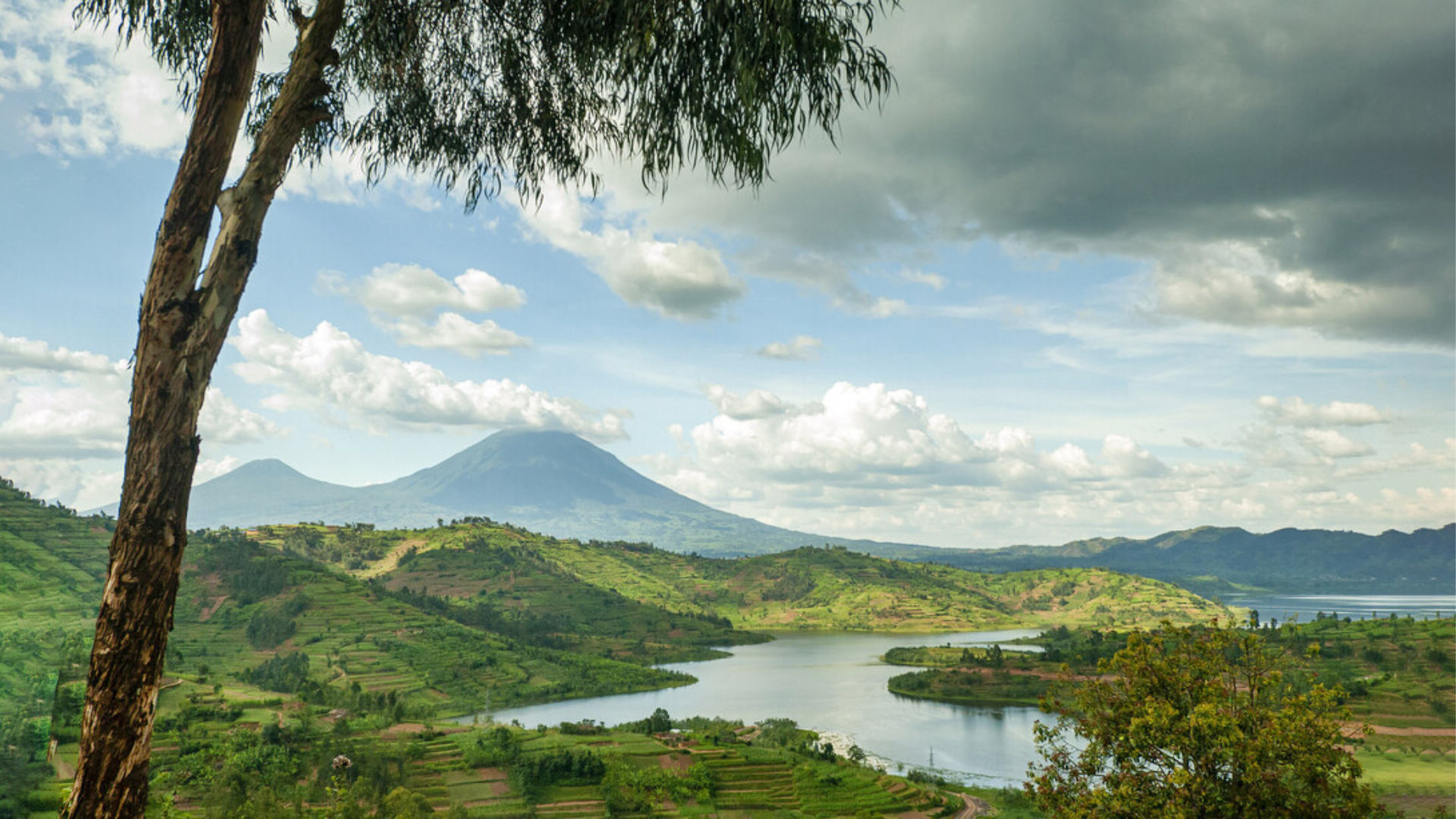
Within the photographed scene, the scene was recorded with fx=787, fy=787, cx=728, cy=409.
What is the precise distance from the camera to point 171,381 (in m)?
3.87

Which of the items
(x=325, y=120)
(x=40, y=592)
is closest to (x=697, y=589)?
(x=40, y=592)

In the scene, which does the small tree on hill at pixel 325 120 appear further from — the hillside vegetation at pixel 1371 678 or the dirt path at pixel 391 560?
the dirt path at pixel 391 560

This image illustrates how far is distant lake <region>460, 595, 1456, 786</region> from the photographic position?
234 feet

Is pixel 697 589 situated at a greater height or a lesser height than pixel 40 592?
lesser

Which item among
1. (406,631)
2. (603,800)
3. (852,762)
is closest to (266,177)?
(603,800)

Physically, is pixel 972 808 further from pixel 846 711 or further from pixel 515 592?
pixel 515 592

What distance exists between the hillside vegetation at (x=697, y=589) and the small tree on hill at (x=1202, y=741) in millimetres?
130574

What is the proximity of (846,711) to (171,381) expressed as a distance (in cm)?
9157

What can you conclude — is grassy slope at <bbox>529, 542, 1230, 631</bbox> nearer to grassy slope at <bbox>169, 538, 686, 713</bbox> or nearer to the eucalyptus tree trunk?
grassy slope at <bbox>169, 538, 686, 713</bbox>

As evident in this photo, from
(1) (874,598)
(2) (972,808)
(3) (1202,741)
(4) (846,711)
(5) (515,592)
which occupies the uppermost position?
(3) (1202,741)

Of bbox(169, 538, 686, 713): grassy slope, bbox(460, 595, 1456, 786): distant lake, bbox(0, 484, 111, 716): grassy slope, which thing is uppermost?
bbox(0, 484, 111, 716): grassy slope

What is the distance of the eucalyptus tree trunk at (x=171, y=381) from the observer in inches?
138

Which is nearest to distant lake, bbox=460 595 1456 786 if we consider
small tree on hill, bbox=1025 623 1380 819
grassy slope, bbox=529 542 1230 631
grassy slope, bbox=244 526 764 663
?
grassy slope, bbox=244 526 764 663

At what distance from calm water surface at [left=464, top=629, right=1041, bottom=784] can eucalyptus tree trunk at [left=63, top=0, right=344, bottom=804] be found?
68.4m
